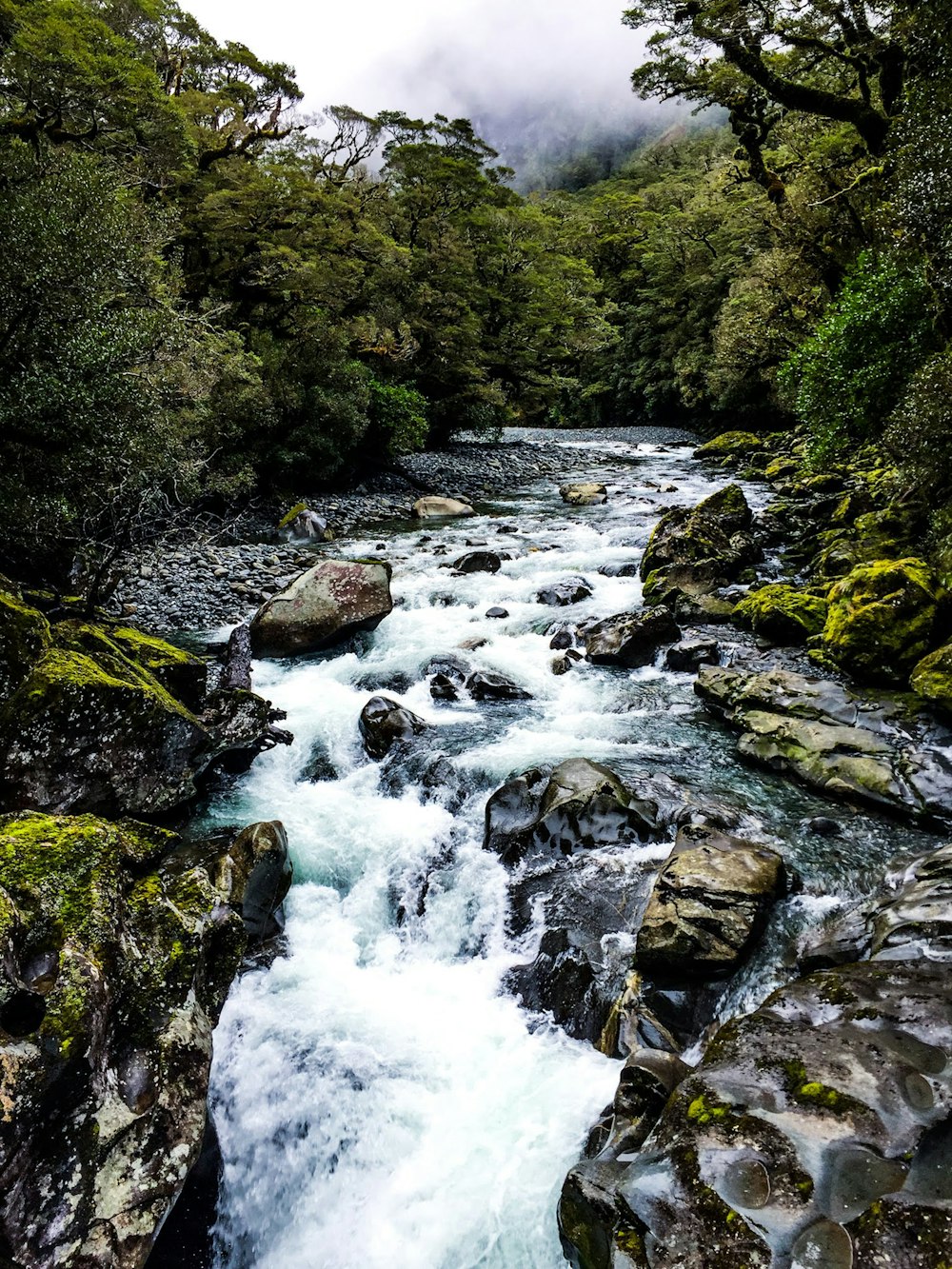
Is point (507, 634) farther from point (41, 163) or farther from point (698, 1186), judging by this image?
point (41, 163)

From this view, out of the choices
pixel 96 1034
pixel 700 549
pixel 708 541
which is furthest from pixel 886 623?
pixel 96 1034

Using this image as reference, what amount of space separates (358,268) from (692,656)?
62.1ft

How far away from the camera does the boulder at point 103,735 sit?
18.6ft

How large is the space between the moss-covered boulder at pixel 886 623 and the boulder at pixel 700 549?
10.4ft

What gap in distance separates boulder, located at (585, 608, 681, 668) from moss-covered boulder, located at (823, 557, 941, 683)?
233 cm

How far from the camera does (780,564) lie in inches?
515

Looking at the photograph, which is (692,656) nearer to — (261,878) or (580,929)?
(580,929)

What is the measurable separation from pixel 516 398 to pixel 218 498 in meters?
21.0

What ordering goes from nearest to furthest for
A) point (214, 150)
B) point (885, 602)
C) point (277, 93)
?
point (885, 602) < point (214, 150) < point (277, 93)

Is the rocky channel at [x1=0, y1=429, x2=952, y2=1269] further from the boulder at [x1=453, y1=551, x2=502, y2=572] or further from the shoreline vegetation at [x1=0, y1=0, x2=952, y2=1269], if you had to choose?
the boulder at [x1=453, y1=551, x2=502, y2=572]

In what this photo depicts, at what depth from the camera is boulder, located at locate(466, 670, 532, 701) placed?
966 centimetres

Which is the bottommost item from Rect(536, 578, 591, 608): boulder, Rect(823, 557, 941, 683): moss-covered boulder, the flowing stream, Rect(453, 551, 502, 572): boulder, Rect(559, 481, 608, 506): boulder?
the flowing stream

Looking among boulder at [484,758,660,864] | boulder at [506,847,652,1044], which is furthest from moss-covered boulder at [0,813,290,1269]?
boulder at [484,758,660,864]

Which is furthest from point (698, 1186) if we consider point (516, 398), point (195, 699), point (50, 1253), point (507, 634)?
point (516, 398)
